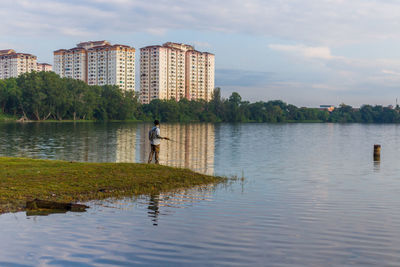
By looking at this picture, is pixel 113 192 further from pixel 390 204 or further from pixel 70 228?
pixel 390 204

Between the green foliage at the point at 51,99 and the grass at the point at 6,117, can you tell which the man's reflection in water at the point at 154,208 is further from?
the grass at the point at 6,117

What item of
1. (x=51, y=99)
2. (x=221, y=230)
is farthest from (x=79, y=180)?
(x=51, y=99)

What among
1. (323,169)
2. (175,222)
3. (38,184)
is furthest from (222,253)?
(323,169)

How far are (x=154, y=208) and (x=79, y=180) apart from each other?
190 inches

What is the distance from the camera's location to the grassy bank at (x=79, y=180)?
15.0 metres

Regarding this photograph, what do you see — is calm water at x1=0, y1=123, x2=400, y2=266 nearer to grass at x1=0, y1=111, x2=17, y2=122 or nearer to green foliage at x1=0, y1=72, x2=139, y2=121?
green foliage at x1=0, y1=72, x2=139, y2=121

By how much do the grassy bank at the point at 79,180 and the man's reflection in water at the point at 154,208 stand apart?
1.10 metres

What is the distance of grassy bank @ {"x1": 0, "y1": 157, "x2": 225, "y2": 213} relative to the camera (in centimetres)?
1501

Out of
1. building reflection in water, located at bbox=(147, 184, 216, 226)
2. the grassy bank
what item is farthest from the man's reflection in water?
the grassy bank

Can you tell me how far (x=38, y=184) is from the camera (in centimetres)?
1623

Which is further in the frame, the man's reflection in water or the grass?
the grass

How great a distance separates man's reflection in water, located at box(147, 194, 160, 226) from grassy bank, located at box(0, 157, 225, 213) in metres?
1.10

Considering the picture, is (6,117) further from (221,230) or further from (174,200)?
(221,230)

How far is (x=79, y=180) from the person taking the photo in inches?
690
